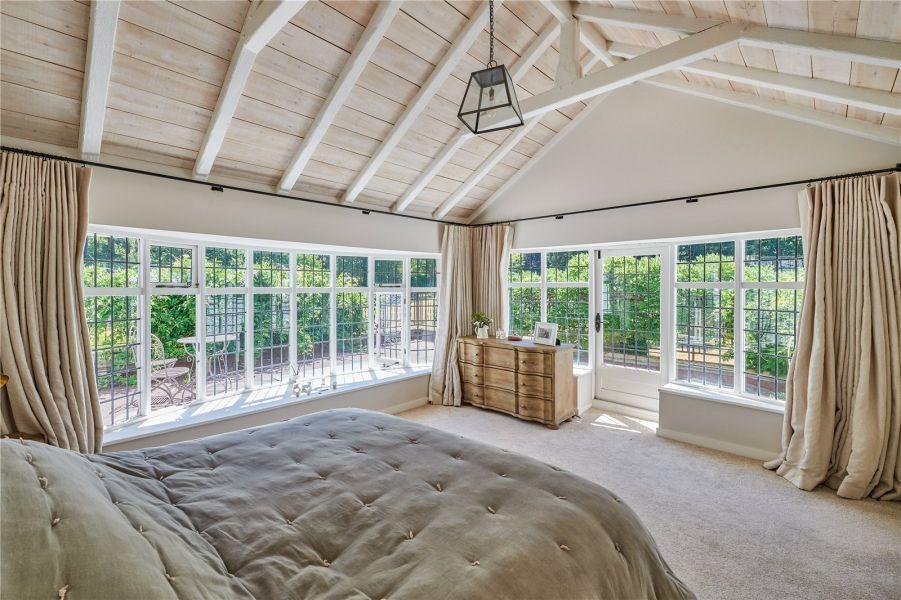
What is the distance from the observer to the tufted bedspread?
0.92 meters

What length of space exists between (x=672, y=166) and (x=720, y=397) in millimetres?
2256

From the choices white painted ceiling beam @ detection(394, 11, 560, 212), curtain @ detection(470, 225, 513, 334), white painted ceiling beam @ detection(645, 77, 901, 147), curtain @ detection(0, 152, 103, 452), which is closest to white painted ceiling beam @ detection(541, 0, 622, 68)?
white painted ceiling beam @ detection(394, 11, 560, 212)

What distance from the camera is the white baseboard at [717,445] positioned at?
11.5ft

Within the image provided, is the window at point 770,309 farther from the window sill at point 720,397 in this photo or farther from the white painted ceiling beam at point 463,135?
the white painted ceiling beam at point 463,135

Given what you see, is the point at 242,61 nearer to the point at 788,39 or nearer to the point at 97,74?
the point at 97,74

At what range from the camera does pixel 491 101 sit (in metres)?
2.25

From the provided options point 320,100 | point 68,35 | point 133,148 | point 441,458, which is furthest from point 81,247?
point 441,458

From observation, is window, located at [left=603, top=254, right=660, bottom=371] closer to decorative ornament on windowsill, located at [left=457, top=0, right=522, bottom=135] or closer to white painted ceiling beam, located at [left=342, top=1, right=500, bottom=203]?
white painted ceiling beam, located at [left=342, top=1, right=500, bottom=203]

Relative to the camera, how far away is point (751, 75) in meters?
2.92

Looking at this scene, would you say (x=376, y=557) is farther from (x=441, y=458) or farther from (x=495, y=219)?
(x=495, y=219)

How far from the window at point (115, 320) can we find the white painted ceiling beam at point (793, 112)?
16.4ft

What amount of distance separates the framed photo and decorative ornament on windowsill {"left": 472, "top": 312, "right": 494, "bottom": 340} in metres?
0.64

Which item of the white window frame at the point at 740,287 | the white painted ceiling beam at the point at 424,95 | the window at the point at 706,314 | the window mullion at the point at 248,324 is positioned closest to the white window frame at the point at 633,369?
the window at the point at 706,314

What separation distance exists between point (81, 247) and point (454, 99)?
3.02 metres
